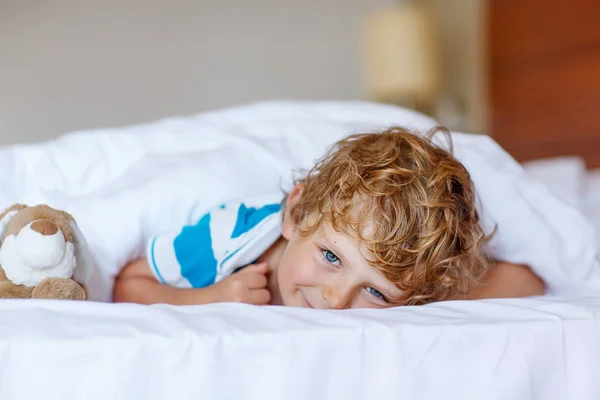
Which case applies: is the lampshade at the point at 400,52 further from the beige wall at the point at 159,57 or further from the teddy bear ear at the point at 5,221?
the teddy bear ear at the point at 5,221

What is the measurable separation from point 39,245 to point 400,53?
2179mm

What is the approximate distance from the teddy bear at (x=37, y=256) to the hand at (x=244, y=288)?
8.4 inches

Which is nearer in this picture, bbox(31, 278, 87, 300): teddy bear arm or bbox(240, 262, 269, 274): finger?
bbox(31, 278, 87, 300): teddy bear arm

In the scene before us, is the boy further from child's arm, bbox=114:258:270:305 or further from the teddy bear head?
the teddy bear head

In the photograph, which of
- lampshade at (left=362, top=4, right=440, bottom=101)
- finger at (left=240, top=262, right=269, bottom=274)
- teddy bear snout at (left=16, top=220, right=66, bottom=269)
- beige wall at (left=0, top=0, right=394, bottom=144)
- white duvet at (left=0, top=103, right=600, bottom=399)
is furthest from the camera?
lampshade at (left=362, top=4, right=440, bottom=101)

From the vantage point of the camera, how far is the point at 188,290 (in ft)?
3.17

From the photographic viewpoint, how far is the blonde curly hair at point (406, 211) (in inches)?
32.4

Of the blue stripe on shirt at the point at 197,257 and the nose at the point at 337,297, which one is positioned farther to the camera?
the blue stripe on shirt at the point at 197,257

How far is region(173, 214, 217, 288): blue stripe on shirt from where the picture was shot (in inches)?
38.9

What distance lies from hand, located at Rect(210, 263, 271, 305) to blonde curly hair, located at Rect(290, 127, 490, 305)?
92mm

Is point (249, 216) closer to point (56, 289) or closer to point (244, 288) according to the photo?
point (244, 288)

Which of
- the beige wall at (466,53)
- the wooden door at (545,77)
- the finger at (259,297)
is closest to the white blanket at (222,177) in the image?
the finger at (259,297)

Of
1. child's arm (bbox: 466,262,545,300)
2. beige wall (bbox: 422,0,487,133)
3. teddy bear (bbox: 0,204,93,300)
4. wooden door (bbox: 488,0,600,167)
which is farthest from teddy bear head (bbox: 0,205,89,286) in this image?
beige wall (bbox: 422,0,487,133)

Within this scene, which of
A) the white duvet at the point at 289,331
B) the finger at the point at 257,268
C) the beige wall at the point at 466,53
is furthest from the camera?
the beige wall at the point at 466,53
